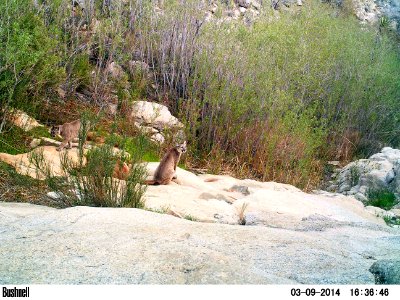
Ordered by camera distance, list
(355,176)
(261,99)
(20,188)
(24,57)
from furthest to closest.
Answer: (355,176), (261,99), (24,57), (20,188)

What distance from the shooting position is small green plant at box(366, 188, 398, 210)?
10.2 metres

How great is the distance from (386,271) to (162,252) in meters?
1.22

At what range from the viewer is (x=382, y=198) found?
410 inches

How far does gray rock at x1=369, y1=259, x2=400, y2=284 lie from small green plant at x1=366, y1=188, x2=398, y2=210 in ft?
24.2

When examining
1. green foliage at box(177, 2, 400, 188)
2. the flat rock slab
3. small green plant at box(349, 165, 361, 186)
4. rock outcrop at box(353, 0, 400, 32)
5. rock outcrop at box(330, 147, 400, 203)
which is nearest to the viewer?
the flat rock slab

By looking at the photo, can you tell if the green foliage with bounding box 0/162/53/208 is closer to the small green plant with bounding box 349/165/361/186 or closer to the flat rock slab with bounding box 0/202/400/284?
the flat rock slab with bounding box 0/202/400/284

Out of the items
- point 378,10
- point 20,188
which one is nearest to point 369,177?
point 20,188

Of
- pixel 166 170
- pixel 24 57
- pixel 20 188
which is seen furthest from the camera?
pixel 166 170

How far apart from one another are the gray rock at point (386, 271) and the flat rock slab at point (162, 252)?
0.05m

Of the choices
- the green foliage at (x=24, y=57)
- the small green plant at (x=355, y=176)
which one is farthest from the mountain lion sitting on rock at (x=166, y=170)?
the small green plant at (x=355, y=176)

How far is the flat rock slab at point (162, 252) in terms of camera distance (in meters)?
2.78

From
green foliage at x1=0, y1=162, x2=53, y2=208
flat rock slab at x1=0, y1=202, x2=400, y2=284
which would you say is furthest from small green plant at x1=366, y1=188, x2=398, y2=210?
green foliage at x1=0, y1=162, x2=53, y2=208

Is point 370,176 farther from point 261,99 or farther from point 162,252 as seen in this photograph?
point 162,252
